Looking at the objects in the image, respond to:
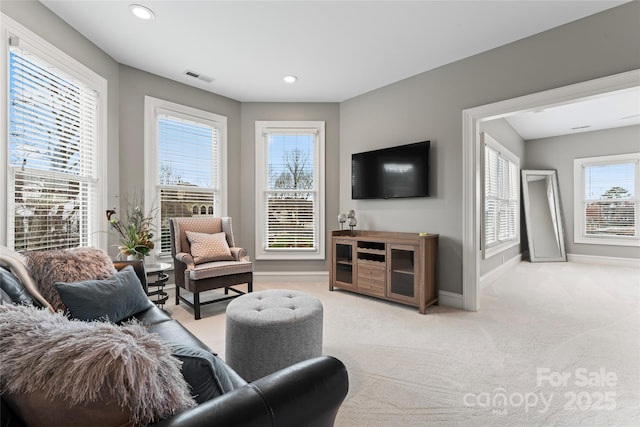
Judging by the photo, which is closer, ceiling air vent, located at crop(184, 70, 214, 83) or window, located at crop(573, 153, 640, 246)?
ceiling air vent, located at crop(184, 70, 214, 83)

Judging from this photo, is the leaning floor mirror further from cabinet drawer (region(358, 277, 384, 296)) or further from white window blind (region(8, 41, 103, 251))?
white window blind (region(8, 41, 103, 251))

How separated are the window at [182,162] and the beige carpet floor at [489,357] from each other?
4.44ft

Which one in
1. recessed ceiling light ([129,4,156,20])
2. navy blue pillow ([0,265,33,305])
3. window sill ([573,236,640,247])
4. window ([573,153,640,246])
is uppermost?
recessed ceiling light ([129,4,156,20])

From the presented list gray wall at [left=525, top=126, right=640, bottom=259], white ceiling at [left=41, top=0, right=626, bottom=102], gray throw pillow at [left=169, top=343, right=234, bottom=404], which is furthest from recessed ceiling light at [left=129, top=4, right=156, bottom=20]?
gray wall at [left=525, top=126, right=640, bottom=259]

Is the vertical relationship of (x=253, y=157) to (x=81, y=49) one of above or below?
below

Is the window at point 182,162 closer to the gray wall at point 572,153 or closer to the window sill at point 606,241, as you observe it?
the gray wall at point 572,153

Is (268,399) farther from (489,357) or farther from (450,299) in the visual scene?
(450,299)

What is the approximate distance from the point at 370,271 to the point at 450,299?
95cm

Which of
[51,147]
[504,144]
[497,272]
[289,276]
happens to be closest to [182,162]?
[51,147]

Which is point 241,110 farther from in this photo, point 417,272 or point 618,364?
point 618,364

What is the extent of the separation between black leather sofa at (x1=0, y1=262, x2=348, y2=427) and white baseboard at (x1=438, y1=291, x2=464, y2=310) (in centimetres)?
276

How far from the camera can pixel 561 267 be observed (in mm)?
5324

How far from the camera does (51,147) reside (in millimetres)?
2434

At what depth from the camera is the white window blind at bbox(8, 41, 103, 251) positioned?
7.01 feet
